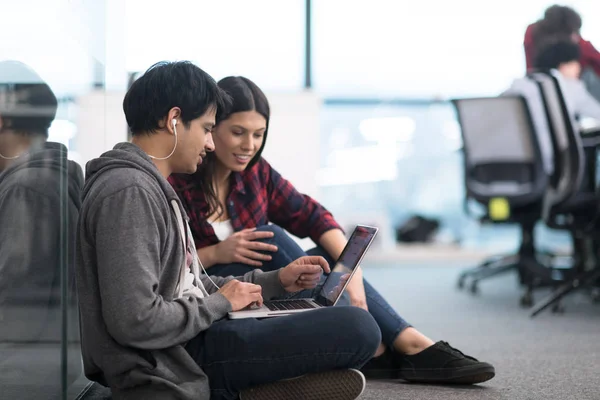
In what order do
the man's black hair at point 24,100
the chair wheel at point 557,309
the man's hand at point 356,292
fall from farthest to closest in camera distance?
the chair wheel at point 557,309, the man's hand at point 356,292, the man's black hair at point 24,100

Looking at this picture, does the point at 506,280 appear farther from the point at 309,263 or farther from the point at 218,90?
the point at 218,90

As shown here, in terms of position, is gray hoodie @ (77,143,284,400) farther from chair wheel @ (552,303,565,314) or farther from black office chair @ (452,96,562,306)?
black office chair @ (452,96,562,306)

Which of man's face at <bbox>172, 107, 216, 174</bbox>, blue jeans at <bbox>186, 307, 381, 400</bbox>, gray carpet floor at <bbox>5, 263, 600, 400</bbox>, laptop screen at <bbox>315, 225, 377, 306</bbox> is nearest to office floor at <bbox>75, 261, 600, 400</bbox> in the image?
gray carpet floor at <bbox>5, 263, 600, 400</bbox>

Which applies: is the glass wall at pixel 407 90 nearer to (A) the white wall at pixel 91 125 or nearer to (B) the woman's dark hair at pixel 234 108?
(B) the woman's dark hair at pixel 234 108

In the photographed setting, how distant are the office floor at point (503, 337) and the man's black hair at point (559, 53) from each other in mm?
1153

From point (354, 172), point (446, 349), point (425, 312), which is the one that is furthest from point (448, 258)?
point (446, 349)

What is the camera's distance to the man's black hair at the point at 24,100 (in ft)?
4.14

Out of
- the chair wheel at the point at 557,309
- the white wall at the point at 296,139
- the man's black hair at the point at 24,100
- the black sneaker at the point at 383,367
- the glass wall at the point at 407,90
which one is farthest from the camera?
the glass wall at the point at 407,90

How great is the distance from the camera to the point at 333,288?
166 centimetres

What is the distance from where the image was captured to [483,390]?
1870 mm


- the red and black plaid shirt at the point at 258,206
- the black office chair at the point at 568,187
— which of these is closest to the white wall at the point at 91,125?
the red and black plaid shirt at the point at 258,206

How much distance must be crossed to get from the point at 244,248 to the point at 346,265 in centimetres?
30

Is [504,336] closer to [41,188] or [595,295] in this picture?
[595,295]

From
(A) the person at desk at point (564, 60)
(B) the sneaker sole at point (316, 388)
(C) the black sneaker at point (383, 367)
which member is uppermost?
(A) the person at desk at point (564, 60)
